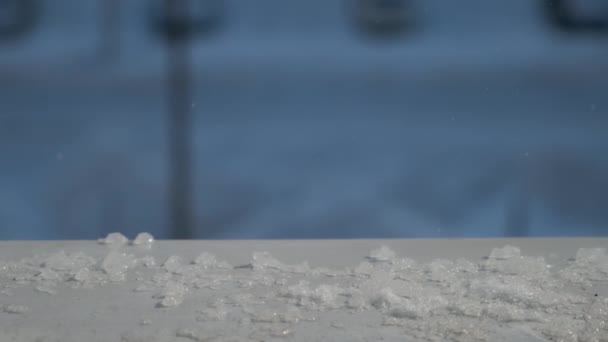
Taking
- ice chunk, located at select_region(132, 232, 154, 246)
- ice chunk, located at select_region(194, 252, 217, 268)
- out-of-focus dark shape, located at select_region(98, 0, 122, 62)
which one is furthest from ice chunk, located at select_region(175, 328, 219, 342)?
out-of-focus dark shape, located at select_region(98, 0, 122, 62)

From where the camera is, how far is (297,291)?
896 millimetres

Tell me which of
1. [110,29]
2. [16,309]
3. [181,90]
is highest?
[110,29]

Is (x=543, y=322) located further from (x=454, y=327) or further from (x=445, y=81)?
(x=445, y=81)

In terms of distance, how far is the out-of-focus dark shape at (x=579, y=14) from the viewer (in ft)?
6.11

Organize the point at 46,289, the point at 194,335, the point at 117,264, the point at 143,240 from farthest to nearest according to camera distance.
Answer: the point at 143,240, the point at 117,264, the point at 46,289, the point at 194,335

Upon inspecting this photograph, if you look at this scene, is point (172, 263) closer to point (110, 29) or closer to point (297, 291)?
point (297, 291)

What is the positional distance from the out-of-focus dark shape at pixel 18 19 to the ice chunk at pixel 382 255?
4.31 feet

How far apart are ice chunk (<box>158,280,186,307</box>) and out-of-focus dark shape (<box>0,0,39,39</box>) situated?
1260 millimetres

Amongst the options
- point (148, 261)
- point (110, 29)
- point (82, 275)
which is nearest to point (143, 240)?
point (148, 261)

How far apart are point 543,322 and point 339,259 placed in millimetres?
461

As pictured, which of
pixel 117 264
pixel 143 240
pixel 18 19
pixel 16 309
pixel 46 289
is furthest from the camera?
pixel 18 19

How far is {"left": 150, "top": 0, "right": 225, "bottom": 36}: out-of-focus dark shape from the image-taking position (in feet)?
6.03

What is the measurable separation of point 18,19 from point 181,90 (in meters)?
0.54

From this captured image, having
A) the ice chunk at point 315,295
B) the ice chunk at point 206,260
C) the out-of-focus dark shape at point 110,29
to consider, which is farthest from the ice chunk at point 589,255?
the out-of-focus dark shape at point 110,29
